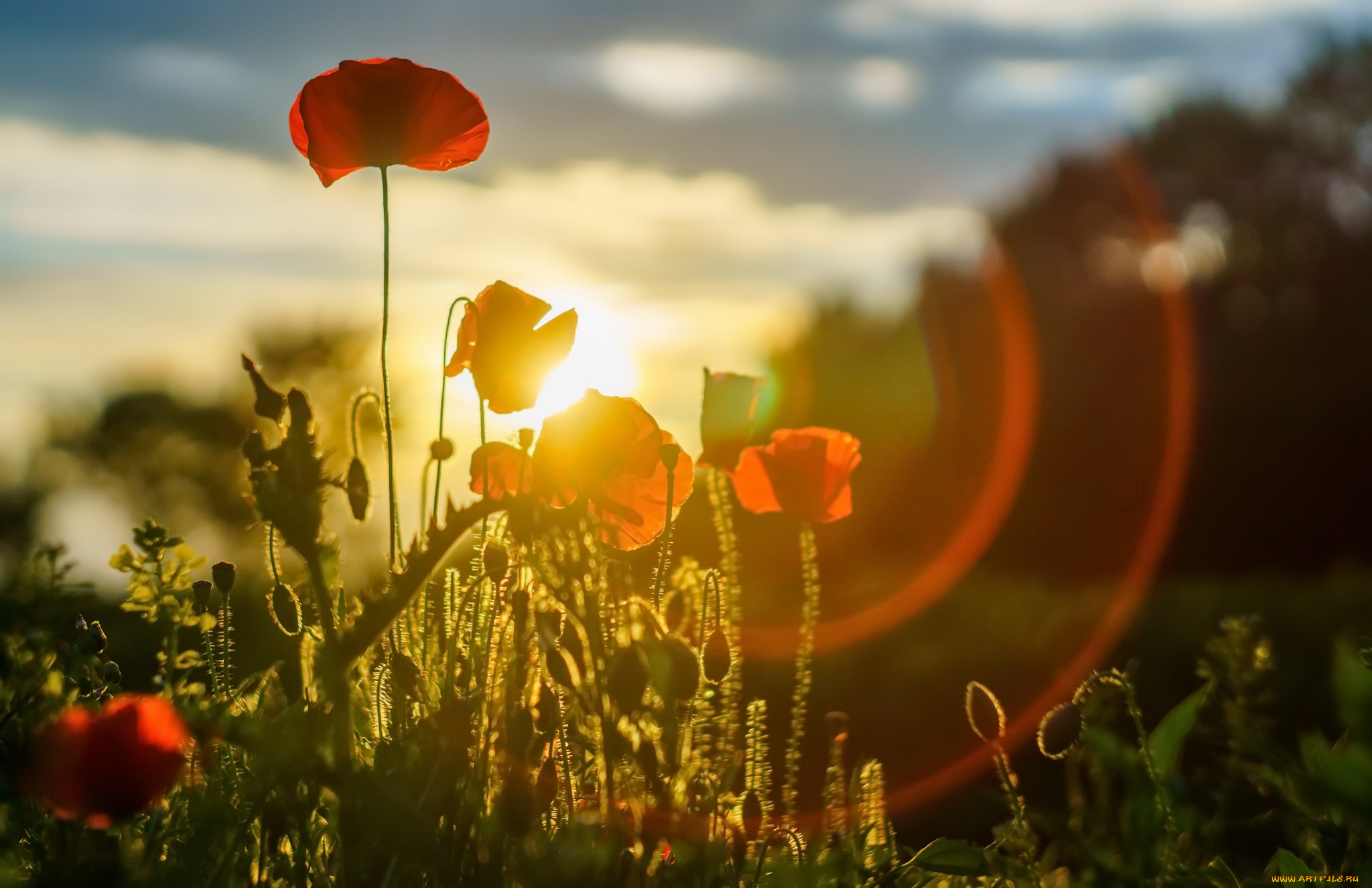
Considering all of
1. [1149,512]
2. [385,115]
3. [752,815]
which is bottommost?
[1149,512]

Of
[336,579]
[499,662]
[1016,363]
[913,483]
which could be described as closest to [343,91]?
[336,579]

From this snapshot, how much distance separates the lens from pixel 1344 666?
828mm

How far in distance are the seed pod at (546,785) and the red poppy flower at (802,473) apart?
27.7 inches

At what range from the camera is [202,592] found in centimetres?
158

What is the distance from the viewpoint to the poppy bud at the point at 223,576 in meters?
1.61

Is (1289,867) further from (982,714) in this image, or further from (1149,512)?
(1149,512)

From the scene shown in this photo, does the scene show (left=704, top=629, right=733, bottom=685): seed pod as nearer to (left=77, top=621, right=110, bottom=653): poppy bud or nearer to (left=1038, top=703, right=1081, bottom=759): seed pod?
(left=1038, top=703, right=1081, bottom=759): seed pod

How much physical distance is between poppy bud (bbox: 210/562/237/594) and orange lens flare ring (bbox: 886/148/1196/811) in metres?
1.49

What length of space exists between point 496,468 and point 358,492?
22 cm

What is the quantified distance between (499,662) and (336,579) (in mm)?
229

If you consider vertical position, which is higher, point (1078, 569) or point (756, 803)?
point (756, 803)

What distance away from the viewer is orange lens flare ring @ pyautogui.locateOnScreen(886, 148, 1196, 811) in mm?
5852

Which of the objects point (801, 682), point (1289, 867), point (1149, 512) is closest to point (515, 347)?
point (801, 682)

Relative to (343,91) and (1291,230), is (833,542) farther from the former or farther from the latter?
(1291,230)
